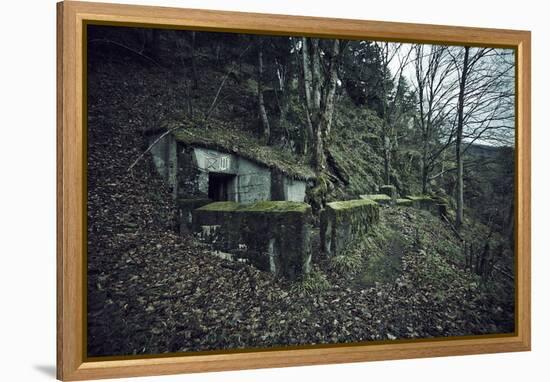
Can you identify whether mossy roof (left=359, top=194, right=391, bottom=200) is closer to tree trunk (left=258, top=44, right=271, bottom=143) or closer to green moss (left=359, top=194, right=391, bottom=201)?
green moss (left=359, top=194, right=391, bottom=201)

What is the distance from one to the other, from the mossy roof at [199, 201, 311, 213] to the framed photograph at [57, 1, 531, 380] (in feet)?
0.04

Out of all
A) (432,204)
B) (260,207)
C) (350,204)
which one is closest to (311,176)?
(350,204)

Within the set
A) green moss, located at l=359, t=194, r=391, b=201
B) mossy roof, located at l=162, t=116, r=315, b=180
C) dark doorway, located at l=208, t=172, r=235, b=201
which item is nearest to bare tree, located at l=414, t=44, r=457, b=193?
green moss, located at l=359, t=194, r=391, b=201

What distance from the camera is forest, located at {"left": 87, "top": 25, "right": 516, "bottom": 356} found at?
6977mm

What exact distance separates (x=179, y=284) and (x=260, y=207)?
104 centimetres

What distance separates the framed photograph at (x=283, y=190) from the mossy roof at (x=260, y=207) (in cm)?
1

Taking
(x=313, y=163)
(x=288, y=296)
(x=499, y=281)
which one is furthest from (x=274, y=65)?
(x=499, y=281)

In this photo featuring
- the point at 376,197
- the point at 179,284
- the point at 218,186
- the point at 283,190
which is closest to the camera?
the point at 179,284

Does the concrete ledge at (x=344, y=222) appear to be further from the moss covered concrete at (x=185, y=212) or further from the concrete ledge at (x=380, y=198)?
the moss covered concrete at (x=185, y=212)

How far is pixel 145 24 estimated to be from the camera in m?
7.10

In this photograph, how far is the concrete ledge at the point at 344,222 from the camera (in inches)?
305

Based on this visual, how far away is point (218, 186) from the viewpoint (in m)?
7.36

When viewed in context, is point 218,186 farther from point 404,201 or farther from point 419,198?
point 419,198

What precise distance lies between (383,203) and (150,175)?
2376 millimetres
